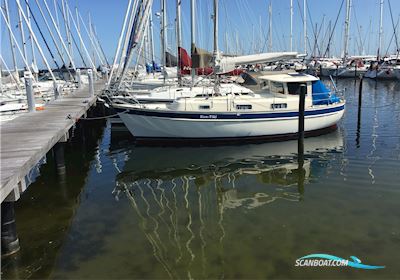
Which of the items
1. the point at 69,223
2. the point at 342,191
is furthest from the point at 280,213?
the point at 69,223

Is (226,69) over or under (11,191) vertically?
over

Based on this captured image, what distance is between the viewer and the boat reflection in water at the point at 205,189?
8.30 m

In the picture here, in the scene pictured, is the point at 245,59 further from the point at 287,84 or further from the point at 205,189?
the point at 205,189

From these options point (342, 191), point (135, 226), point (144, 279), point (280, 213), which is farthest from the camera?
point (342, 191)

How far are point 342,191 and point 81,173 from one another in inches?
371

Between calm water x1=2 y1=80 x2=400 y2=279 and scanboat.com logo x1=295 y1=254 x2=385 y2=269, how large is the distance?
0.53 feet

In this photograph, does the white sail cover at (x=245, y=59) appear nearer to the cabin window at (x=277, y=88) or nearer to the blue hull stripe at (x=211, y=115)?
the cabin window at (x=277, y=88)

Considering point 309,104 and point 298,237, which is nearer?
point 298,237

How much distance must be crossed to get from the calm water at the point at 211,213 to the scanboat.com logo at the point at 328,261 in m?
0.16

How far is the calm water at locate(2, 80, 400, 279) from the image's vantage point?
25.2 ft

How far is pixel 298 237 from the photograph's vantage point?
8.72m

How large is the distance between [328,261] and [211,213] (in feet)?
11.6

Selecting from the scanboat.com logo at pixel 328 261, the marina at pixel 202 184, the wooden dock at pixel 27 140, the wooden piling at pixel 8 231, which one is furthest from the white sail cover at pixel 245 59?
the wooden piling at pixel 8 231

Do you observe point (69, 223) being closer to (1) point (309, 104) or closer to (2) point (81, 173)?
(2) point (81, 173)
